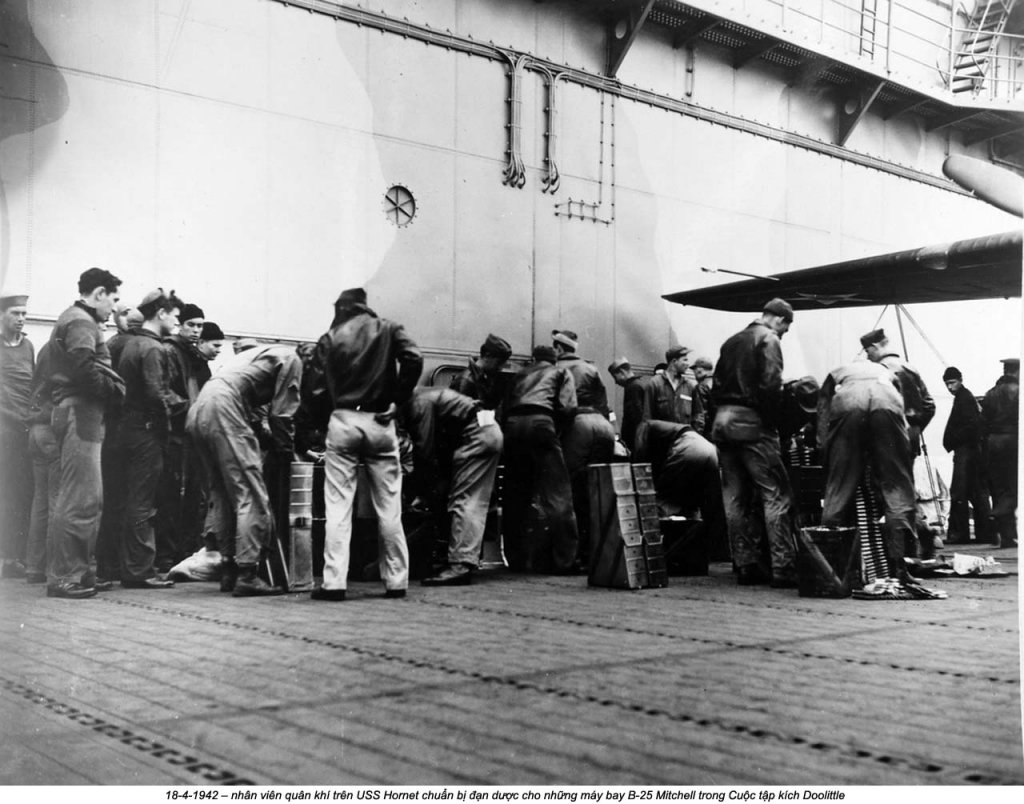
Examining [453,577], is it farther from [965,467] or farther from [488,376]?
[965,467]

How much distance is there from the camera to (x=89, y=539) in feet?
19.4

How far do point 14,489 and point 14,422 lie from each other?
0.62 m

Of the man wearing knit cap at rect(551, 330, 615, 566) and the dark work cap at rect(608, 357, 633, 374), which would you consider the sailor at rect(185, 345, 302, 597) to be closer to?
the man wearing knit cap at rect(551, 330, 615, 566)

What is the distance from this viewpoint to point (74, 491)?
230 inches

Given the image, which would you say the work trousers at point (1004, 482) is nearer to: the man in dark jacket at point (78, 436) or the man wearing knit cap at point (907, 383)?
the man wearing knit cap at point (907, 383)

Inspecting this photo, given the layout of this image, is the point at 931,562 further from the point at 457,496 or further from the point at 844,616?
the point at 457,496

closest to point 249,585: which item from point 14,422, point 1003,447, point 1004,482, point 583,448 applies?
point 14,422

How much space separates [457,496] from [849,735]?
13.8 ft

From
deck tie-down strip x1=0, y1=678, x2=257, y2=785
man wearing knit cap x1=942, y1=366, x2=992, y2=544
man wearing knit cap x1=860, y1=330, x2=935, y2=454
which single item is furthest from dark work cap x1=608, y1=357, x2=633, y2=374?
deck tie-down strip x1=0, y1=678, x2=257, y2=785

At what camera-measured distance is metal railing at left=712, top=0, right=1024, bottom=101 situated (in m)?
12.7

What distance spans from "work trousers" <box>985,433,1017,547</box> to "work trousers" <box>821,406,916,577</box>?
4.20 m

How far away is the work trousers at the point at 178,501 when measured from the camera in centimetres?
721
